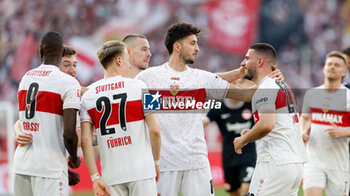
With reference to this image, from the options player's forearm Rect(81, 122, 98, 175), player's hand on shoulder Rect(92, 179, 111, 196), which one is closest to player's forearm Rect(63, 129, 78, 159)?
player's forearm Rect(81, 122, 98, 175)

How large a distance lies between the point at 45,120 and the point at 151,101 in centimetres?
110

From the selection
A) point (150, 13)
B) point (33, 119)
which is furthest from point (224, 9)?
point (33, 119)

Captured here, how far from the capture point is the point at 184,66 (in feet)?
20.9

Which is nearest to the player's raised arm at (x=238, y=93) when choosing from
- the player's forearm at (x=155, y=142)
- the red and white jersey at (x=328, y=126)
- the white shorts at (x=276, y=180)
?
the white shorts at (x=276, y=180)

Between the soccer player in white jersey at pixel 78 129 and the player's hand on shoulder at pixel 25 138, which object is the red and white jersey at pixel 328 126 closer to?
the soccer player in white jersey at pixel 78 129

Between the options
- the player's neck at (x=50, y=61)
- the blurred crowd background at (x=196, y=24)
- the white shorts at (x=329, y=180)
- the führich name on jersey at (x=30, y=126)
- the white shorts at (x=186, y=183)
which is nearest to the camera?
the führich name on jersey at (x=30, y=126)

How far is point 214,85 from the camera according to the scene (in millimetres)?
6324

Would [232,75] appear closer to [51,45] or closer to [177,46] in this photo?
[177,46]

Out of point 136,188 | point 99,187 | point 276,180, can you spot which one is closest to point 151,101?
point 136,188

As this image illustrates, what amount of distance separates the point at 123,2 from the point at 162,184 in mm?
16371

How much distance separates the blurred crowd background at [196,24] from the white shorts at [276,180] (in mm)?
14898

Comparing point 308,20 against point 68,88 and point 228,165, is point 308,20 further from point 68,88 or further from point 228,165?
point 68,88

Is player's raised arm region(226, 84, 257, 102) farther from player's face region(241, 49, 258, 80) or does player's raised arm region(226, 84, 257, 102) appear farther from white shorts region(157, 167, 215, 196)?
white shorts region(157, 167, 215, 196)

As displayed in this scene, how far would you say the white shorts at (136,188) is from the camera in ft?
16.8
